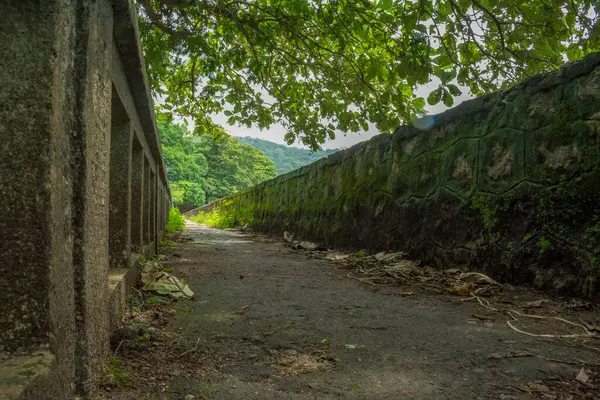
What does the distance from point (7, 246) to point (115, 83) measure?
4.26 feet

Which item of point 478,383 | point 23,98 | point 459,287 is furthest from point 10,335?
point 459,287

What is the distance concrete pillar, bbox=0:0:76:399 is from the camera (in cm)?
98

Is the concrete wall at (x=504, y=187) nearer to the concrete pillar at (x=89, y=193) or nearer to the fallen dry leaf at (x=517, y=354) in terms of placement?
the fallen dry leaf at (x=517, y=354)

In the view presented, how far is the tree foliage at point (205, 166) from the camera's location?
34.8m

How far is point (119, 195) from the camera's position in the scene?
2.55m

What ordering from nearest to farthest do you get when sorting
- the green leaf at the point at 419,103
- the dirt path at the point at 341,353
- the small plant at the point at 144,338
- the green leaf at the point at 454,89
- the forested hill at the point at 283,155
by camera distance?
the dirt path at the point at 341,353, the small plant at the point at 144,338, the green leaf at the point at 454,89, the green leaf at the point at 419,103, the forested hill at the point at 283,155

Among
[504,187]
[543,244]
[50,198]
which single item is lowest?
[543,244]

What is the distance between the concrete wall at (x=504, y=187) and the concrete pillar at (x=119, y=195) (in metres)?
2.53

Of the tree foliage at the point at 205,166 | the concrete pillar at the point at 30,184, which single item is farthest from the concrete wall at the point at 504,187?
the tree foliage at the point at 205,166

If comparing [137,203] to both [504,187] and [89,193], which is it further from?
[504,187]

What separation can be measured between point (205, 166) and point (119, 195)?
4060 cm

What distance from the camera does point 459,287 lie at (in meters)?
3.00

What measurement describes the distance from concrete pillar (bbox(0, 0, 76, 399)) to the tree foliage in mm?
31389

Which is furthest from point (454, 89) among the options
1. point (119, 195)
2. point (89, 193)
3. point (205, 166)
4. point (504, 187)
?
point (205, 166)
